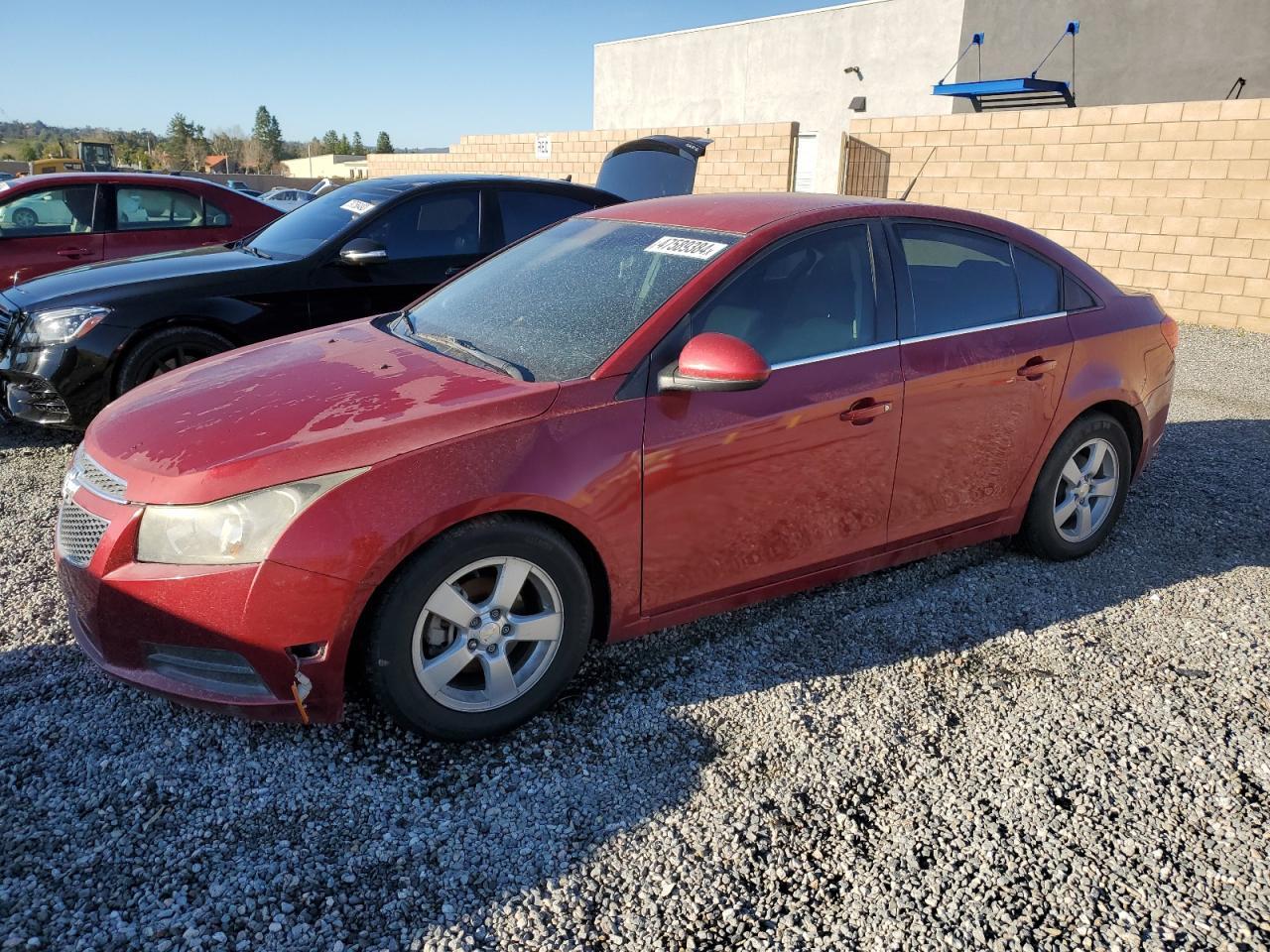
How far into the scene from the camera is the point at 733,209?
11.8ft

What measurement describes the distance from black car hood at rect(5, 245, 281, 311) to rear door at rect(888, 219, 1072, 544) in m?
4.02

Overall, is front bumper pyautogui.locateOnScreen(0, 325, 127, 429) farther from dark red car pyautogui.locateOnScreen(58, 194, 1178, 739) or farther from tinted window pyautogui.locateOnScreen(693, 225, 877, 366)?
tinted window pyautogui.locateOnScreen(693, 225, 877, 366)

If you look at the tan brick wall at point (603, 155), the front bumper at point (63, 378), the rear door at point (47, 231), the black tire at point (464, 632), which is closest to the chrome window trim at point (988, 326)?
the black tire at point (464, 632)

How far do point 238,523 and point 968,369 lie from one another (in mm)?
2737

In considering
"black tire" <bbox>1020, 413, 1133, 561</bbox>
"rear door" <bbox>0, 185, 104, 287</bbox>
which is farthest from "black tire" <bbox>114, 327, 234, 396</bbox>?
"black tire" <bbox>1020, 413, 1133, 561</bbox>

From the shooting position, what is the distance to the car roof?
3.46 m

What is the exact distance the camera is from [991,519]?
157 inches

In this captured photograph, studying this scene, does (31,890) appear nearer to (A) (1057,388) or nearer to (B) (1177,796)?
(B) (1177,796)

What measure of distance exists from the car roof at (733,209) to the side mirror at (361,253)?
7.28 ft

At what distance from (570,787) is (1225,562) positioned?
353cm

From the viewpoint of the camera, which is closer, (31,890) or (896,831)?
(31,890)

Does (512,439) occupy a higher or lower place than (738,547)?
higher

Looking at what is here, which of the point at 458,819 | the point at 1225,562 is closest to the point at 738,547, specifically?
the point at 458,819

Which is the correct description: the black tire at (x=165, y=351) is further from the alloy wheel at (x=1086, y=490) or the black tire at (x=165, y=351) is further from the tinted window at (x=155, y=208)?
the alloy wheel at (x=1086, y=490)
